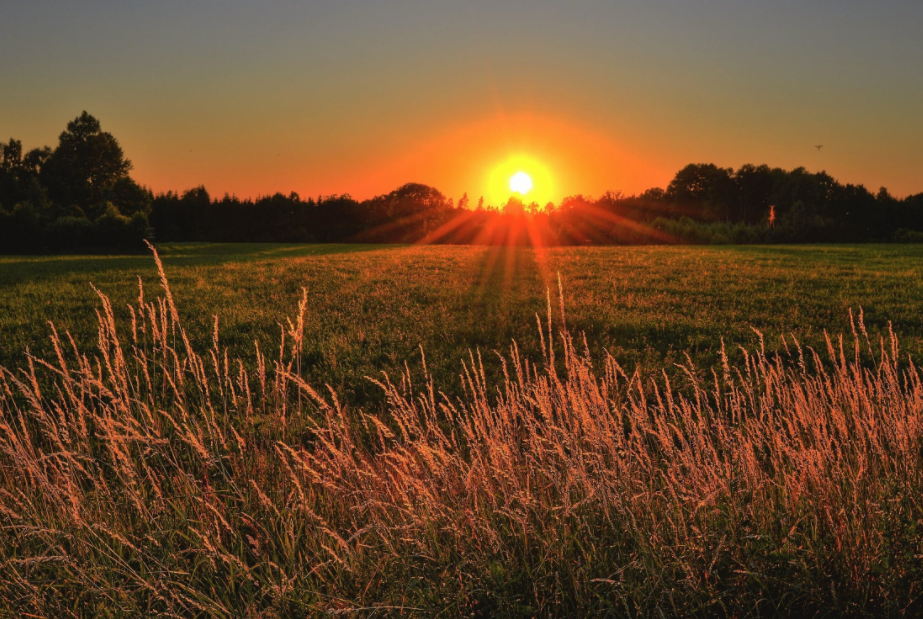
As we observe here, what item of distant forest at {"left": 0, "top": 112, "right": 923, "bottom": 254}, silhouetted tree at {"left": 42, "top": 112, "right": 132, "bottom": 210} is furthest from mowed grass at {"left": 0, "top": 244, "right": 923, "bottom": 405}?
silhouetted tree at {"left": 42, "top": 112, "right": 132, "bottom": 210}

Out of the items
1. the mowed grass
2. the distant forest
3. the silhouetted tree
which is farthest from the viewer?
the silhouetted tree

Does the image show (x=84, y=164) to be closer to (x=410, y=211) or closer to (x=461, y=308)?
(x=410, y=211)

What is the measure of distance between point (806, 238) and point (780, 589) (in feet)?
138

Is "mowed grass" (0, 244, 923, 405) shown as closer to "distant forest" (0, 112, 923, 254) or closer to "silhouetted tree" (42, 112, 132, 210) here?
"distant forest" (0, 112, 923, 254)

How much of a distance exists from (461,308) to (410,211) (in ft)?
167

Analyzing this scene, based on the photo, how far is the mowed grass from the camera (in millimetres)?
7027

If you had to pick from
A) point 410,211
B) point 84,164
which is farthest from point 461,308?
point 84,164

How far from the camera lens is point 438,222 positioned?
1929 inches

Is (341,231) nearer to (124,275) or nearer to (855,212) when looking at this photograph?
(124,275)

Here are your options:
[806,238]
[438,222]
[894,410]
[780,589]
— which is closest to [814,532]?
[780,589]

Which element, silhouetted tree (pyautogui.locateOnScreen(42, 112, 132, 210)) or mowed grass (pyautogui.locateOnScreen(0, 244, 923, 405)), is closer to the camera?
mowed grass (pyautogui.locateOnScreen(0, 244, 923, 405))

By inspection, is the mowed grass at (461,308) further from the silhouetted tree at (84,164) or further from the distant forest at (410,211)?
the silhouetted tree at (84,164)

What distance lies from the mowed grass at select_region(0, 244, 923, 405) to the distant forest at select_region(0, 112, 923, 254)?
1994 centimetres

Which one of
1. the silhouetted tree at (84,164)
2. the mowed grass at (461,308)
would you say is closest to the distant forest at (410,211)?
the silhouetted tree at (84,164)
